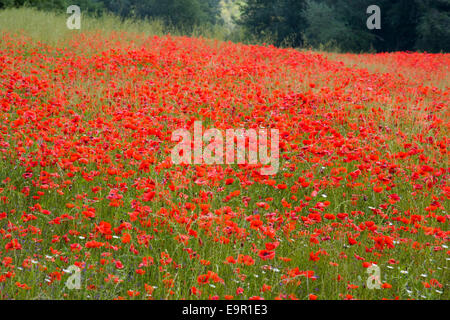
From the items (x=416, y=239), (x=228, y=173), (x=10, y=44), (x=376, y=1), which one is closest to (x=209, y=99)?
(x=228, y=173)

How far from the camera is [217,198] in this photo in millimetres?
3844

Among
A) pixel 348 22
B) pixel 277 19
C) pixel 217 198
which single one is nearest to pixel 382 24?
pixel 348 22

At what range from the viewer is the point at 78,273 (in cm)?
264

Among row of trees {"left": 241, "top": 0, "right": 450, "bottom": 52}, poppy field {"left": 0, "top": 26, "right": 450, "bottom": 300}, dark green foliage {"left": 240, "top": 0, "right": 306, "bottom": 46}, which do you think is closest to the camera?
poppy field {"left": 0, "top": 26, "right": 450, "bottom": 300}

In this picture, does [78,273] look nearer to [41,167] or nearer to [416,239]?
[41,167]

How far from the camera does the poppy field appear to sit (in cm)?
275

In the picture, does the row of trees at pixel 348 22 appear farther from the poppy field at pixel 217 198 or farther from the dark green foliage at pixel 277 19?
the poppy field at pixel 217 198

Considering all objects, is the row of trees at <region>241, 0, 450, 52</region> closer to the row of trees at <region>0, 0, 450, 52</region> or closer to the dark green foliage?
the row of trees at <region>0, 0, 450, 52</region>

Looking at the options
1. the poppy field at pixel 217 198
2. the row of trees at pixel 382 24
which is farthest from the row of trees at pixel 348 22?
the poppy field at pixel 217 198

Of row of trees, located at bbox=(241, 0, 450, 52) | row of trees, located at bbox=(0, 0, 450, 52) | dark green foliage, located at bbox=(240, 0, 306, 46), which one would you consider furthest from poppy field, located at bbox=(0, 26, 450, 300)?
dark green foliage, located at bbox=(240, 0, 306, 46)

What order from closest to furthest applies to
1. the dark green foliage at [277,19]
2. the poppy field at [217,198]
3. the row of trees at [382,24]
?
the poppy field at [217,198] < the row of trees at [382,24] < the dark green foliage at [277,19]

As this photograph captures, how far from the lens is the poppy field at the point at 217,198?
2750 millimetres

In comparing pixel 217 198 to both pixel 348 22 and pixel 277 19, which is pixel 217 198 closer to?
pixel 348 22

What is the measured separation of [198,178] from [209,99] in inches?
109
